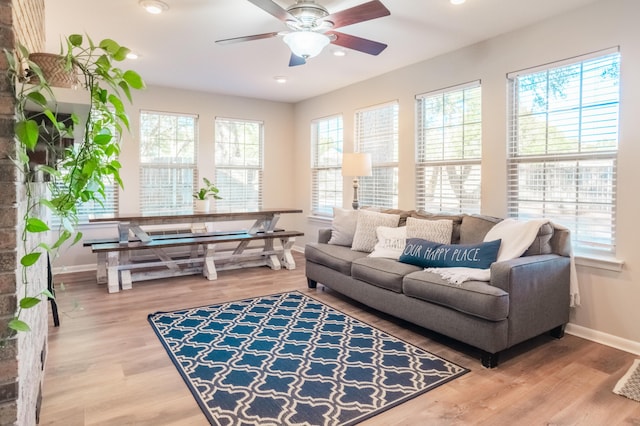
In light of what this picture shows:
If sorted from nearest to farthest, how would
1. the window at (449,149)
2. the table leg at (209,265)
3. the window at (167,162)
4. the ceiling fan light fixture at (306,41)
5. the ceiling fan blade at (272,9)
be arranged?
the ceiling fan blade at (272,9)
the ceiling fan light fixture at (306,41)
the window at (449,149)
the table leg at (209,265)
the window at (167,162)

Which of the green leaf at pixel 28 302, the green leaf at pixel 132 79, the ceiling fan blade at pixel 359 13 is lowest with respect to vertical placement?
the green leaf at pixel 28 302

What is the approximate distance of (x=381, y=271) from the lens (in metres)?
3.33

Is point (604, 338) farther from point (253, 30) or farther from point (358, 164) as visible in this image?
point (253, 30)

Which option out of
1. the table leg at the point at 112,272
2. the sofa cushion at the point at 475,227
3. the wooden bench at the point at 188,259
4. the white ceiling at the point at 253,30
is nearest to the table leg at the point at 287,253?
the wooden bench at the point at 188,259

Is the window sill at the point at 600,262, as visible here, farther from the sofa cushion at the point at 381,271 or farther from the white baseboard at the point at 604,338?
the sofa cushion at the point at 381,271

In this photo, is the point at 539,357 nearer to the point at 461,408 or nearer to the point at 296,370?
the point at 461,408

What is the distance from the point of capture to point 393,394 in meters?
2.22

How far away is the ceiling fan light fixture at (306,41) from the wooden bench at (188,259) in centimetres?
268

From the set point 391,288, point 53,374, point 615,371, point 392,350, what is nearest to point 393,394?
point 392,350

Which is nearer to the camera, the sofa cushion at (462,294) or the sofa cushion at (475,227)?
the sofa cushion at (462,294)

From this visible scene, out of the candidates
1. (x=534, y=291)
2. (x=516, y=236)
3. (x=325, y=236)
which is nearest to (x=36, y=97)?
(x=534, y=291)

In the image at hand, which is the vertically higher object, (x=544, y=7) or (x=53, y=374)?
(x=544, y=7)

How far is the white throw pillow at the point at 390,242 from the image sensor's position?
12.3 ft

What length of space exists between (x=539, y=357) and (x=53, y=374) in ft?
10.3
